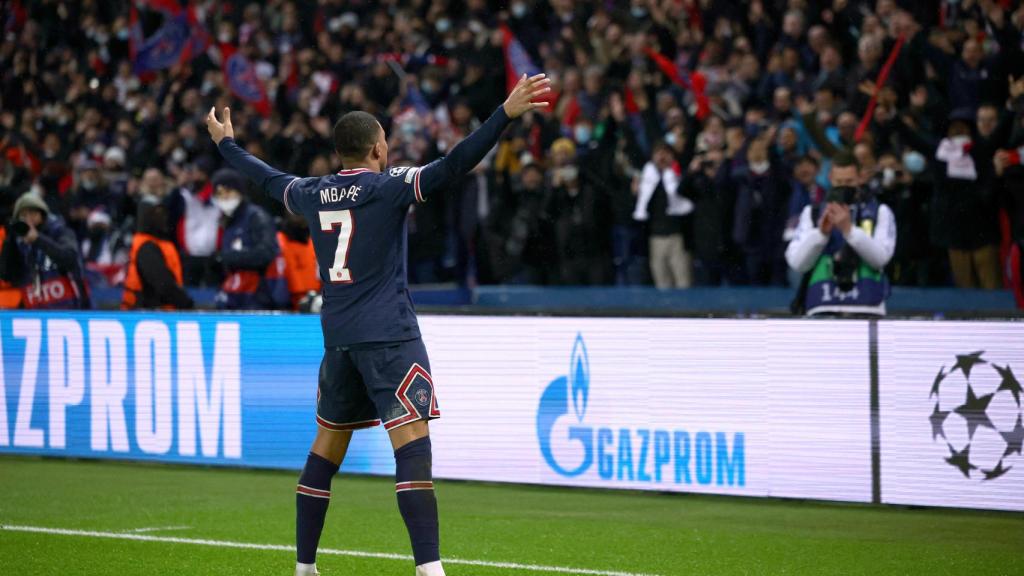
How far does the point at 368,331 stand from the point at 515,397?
427cm

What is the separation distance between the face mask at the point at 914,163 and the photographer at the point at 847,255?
4.17 m

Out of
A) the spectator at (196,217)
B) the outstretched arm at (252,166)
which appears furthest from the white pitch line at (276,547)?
the spectator at (196,217)

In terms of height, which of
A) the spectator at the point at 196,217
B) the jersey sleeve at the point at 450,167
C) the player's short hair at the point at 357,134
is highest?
the spectator at the point at 196,217

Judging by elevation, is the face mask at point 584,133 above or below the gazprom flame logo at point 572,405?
above

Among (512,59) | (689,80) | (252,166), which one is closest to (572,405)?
(252,166)

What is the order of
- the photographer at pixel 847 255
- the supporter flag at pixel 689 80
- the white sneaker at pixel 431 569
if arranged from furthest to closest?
the supporter flag at pixel 689 80 < the photographer at pixel 847 255 < the white sneaker at pixel 431 569

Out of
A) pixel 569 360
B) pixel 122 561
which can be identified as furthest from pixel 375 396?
pixel 569 360

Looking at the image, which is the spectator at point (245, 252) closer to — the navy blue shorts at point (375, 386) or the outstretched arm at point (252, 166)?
the outstretched arm at point (252, 166)

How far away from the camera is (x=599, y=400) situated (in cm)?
1029

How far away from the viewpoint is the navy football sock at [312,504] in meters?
6.63

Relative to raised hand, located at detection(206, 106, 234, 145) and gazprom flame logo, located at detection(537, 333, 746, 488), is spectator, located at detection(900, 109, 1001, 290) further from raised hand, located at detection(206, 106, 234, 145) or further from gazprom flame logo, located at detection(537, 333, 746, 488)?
raised hand, located at detection(206, 106, 234, 145)

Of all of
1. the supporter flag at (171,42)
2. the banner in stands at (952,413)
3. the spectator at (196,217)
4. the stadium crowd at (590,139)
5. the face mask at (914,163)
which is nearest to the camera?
the banner in stands at (952,413)

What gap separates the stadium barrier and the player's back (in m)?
3.89

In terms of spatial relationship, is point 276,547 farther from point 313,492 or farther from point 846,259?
point 846,259
